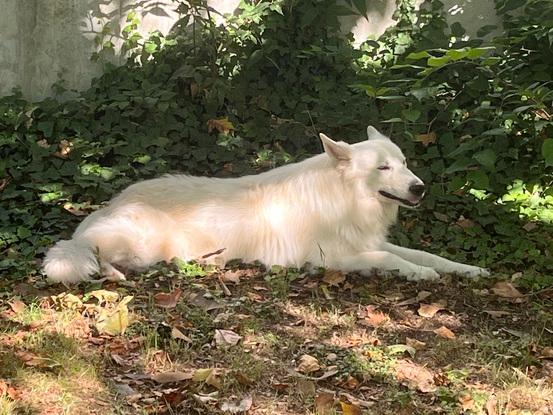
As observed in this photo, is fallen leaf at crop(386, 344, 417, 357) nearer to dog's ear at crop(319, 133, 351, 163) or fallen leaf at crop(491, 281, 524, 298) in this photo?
fallen leaf at crop(491, 281, 524, 298)

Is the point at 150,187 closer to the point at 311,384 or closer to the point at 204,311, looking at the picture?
the point at 204,311

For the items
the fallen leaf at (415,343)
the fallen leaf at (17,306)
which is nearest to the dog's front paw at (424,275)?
the fallen leaf at (415,343)

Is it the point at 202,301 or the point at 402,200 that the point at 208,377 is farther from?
the point at 402,200

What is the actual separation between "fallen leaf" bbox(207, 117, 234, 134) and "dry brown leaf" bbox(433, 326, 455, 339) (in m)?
3.57

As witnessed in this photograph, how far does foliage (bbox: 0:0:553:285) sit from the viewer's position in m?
5.74

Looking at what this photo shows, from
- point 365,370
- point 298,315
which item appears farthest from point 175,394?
point 298,315

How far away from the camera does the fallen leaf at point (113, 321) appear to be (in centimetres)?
371

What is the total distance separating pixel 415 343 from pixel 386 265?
125 centimetres

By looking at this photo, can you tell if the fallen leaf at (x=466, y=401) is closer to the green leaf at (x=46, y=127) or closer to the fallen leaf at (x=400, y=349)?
the fallen leaf at (x=400, y=349)

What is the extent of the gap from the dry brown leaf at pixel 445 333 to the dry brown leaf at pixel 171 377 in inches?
56.2

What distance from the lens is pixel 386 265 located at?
4.96 metres

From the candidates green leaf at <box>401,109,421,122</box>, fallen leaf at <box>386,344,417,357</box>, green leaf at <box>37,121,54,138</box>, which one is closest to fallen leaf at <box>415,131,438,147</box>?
green leaf at <box>401,109,421,122</box>

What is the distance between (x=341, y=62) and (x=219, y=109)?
1333 mm

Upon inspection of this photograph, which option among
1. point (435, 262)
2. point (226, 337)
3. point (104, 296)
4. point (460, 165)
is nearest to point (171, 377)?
point (226, 337)
